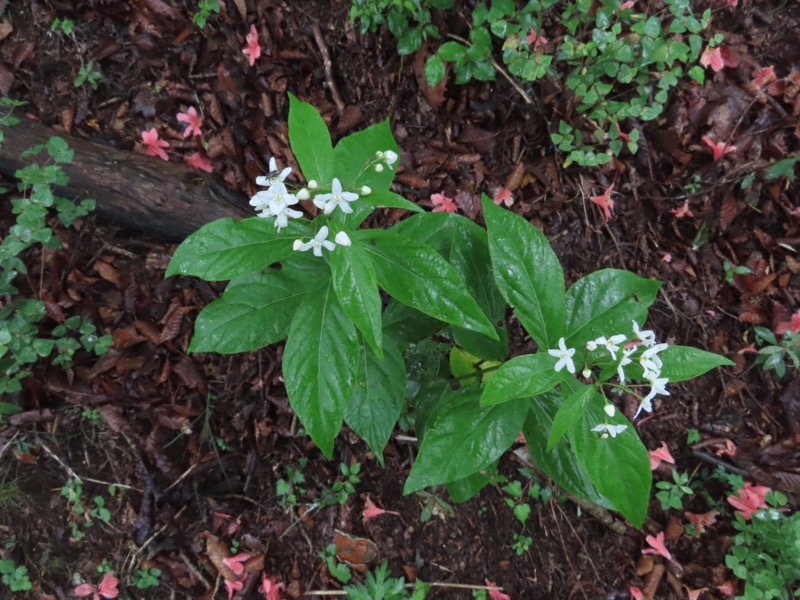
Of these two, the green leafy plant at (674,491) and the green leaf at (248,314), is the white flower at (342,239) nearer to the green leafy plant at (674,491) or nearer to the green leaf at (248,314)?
the green leaf at (248,314)

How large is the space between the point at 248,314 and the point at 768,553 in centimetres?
344

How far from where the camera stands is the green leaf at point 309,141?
1.82m

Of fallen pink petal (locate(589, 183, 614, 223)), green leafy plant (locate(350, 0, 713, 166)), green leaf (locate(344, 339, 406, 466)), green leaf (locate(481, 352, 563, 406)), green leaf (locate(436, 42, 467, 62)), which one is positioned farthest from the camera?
fallen pink petal (locate(589, 183, 614, 223))

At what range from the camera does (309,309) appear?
6.22ft

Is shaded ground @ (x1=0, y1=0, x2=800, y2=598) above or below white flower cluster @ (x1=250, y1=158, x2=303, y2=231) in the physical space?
below

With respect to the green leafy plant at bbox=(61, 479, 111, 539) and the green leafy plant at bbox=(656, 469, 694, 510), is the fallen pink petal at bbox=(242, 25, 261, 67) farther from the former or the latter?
the green leafy plant at bbox=(656, 469, 694, 510)

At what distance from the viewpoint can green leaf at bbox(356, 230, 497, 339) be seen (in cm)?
167

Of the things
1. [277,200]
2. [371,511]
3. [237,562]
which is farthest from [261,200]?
[237,562]

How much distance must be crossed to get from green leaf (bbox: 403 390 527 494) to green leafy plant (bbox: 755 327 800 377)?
2.44 meters

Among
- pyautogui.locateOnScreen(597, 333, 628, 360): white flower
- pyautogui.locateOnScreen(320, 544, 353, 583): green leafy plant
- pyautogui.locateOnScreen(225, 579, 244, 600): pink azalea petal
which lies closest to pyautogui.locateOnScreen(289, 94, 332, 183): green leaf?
pyautogui.locateOnScreen(597, 333, 628, 360): white flower

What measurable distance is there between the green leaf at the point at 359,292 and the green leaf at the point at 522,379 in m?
0.39

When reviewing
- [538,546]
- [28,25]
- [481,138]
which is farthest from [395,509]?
[28,25]

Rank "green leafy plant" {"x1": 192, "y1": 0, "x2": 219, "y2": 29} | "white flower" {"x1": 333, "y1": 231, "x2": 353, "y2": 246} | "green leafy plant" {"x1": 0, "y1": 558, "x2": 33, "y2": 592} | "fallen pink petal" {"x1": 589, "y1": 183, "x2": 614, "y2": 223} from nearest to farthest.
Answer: "white flower" {"x1": 333, "y1": 231, "x2": 353, "y2": 246} < "green leafy plant" {"x1": 0, "y1": 558, "x2": 33, "y2": 592} < "green leafy plant" {"x1": 192, "y1": 0, "x2": 219, "y2": 29} < "fallen pink petal" {"x1": 589, "y1": 183, "x2": 614, "y2": 223}

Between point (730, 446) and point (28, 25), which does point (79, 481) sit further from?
point (730, 446)
